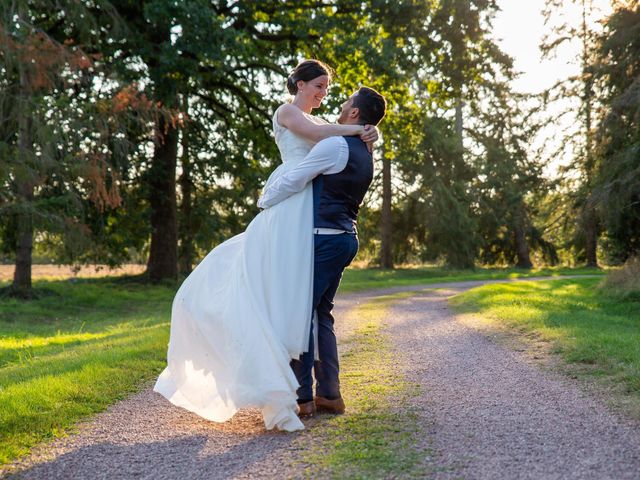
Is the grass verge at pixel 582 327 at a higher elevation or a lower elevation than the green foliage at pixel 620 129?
lower

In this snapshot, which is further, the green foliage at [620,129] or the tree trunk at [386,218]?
the tree trunk at [386,218]

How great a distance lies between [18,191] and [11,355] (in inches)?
170

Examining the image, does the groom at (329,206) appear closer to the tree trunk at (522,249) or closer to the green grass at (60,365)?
the green grass at (60,365)

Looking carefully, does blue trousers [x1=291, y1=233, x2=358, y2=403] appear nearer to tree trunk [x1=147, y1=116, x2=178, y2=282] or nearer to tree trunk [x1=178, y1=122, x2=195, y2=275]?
tree trunk [x1=147, y1=116, x2=178, y2=282]

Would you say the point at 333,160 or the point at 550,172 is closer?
the point at 333,160

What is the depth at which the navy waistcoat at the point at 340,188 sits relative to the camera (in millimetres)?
4449

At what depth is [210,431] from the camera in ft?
14.0

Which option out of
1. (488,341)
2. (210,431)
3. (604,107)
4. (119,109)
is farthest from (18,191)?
(604,107)

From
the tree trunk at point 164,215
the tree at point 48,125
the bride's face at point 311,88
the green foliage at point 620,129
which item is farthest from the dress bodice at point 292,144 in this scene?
the tree trunk at point 164,215

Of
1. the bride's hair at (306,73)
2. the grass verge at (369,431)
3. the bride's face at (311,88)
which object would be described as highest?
the bride's hair at (306,73)

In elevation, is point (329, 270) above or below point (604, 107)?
below

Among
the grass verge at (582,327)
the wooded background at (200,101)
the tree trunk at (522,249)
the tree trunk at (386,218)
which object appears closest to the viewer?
the grass verge at (582,327)

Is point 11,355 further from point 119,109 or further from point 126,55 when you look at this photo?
point 126,55

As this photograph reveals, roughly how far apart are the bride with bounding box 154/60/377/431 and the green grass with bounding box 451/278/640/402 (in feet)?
8.00
